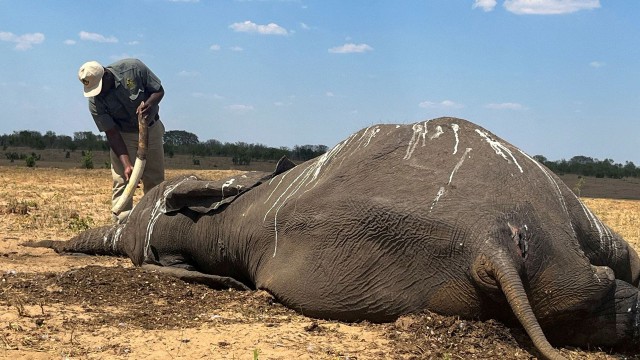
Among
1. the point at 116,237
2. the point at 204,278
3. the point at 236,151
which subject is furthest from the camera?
the point at 236,151

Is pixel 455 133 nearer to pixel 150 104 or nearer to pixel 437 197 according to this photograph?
pixel 437 197

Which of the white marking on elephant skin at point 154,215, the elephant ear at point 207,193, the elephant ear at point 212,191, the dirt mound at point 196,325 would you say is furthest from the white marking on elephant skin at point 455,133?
the white marking on elephant skin at point 154,215

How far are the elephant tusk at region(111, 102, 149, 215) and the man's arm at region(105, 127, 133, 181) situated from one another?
0.31 metres

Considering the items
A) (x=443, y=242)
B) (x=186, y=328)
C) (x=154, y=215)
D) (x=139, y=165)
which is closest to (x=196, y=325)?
(x=186, y=328)

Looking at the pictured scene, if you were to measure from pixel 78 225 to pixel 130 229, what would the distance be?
237 centimetres

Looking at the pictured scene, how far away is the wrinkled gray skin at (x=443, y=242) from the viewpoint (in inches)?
151

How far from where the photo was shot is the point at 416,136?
15.2ft

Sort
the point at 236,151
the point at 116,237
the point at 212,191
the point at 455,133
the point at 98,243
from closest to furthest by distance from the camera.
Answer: the point at 455,133, the point at 212,191, the point at 116,237, the point at 98,243, the point at 236,151

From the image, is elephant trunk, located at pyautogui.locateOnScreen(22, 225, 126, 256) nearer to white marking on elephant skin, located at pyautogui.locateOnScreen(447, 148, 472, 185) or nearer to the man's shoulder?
the man's shoulder

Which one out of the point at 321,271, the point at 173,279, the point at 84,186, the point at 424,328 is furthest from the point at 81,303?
the point at 84,186

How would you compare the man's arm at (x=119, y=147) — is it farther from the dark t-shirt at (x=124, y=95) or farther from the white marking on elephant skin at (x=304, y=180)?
the white marking on elephant skin at (x=304, y=180)

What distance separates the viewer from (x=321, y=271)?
4.30 meters

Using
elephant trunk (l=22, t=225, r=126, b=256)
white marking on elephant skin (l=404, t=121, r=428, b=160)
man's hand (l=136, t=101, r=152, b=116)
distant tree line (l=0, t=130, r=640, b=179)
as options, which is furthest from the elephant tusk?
distant tree line (l=0, t=130, r=640, b=179)

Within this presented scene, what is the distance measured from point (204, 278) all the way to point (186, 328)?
1.12 metres
